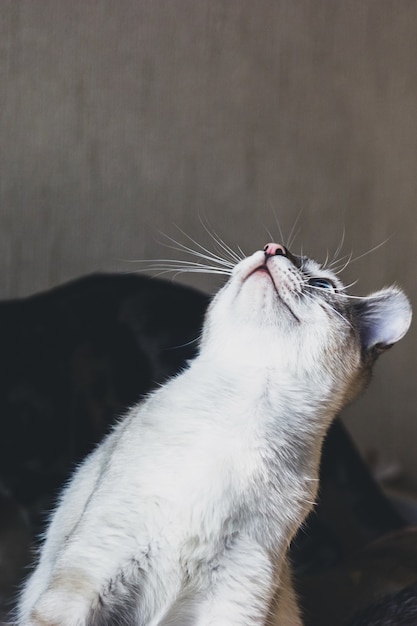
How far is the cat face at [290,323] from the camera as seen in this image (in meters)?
0.95

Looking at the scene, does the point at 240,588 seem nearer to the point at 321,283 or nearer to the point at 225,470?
the point at 225,470

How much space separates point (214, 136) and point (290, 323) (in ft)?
2.99

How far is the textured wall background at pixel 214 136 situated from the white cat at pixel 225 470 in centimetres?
63

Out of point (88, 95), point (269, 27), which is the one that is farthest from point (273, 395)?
point (269, 27)

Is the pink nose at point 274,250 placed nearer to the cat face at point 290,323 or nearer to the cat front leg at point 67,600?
the cat face at point 290,323

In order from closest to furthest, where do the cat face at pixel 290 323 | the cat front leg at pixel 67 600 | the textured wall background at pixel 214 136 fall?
the cat front leg at pixel 67 600 → the cat face at pixel 290 323 → the textured wall background at pixel 214 136

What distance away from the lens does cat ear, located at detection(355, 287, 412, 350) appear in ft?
3.42

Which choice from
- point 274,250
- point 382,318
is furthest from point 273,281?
point 382,318

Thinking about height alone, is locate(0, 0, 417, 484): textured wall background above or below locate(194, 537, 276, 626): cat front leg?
above

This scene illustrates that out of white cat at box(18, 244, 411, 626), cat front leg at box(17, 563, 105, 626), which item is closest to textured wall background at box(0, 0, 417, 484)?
white cat at box(18, 244, 411, 626)

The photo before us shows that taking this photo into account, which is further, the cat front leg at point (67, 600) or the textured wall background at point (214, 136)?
the textured wall background at point (214, 136)

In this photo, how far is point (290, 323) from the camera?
957mm

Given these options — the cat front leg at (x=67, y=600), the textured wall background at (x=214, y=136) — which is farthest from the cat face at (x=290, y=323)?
the textured wall background at (x=214, y=136)

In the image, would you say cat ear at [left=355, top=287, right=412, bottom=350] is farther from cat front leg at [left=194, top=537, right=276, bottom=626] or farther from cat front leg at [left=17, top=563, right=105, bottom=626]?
cat front leg at [left=17, top=563, right=105, bottom=626]
